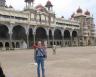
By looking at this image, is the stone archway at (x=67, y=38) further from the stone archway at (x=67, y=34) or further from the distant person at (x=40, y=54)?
the distant person at (x=40, y=54)

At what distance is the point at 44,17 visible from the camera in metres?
89.9

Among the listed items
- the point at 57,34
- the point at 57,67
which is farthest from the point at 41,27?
the point at 57,67

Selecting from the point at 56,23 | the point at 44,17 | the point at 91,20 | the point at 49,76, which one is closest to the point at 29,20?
the point at 44,17

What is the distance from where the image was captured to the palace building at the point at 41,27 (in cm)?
7594

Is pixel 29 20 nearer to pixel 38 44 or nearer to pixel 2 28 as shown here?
pixel 2 28

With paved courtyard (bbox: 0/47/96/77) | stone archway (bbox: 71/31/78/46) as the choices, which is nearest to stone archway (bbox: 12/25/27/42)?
stone archway (bbox: 71/31/78/46)

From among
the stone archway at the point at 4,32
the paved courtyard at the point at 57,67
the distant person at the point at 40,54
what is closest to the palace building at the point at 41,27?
the stone archway at the point at 4,32

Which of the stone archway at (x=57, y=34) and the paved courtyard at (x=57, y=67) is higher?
the stone archway at (x=57, y=34)

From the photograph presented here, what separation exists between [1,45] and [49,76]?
66.9m

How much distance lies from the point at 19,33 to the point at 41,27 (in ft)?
28.5

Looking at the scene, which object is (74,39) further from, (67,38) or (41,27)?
(41,27)

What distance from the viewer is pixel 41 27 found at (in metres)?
88.8

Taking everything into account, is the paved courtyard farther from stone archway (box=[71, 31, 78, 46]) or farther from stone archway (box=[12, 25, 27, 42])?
stone archway (box=[71, 31, 78, 46])

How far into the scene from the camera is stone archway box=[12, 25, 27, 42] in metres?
81.9
